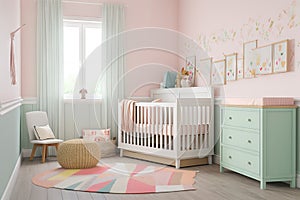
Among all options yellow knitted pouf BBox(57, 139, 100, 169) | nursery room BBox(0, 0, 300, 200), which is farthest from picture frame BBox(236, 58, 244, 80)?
yellow knitted pouf BBox(57, 139, 100, 169)

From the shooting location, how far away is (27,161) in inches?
187

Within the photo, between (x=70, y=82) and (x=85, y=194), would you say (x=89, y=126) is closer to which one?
(x=70, y=82)

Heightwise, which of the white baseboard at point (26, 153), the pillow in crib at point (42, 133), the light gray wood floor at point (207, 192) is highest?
the pillow in crib at point (42, 133)

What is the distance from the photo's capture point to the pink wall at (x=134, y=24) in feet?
16.7

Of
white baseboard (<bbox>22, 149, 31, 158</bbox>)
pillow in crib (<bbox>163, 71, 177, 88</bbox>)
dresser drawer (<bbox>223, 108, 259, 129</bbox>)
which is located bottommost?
white baseboard (<bbox>22, 149, 31, 158</bbox>)

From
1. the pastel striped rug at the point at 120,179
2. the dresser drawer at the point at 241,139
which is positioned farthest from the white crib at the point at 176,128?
the dresser drawer at the point at 241,139

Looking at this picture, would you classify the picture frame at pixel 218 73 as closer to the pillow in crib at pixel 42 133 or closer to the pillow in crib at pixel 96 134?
the pillow in crib at pixel 96 134

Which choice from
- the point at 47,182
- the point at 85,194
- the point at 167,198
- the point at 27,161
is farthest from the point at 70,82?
the point at 167,198

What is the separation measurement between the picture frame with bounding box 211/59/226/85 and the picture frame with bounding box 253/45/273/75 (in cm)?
69

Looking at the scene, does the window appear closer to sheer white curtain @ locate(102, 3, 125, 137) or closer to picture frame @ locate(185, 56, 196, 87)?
sheer white curtain @ locate(102, 3, 125, 137)

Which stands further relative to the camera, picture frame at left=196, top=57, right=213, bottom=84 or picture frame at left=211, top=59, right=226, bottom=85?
picture frame at left=196, top=57, right=213, bottom=84

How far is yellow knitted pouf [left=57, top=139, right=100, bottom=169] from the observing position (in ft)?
13.4

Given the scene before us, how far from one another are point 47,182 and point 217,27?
9.59 ft

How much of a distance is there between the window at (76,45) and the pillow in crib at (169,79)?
3.60 ft
